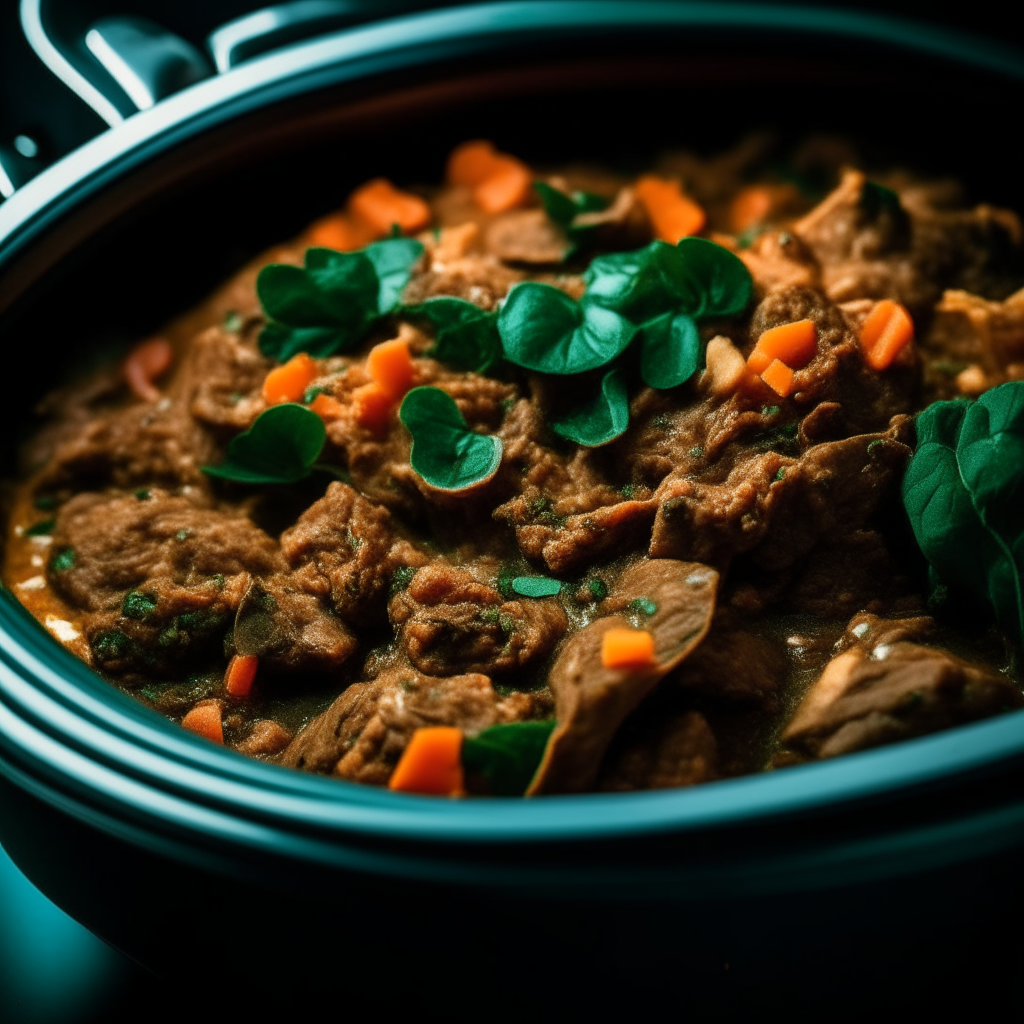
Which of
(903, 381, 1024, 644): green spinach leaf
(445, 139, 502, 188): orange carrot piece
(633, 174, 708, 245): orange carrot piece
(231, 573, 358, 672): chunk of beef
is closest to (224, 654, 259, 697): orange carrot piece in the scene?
(231, 573, 358, 672): chunk of beef

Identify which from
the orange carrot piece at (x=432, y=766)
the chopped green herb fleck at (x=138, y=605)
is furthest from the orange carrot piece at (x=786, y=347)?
the chopped green herb fleck at (x=138, y=605)

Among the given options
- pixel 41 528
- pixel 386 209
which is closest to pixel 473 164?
pixel 386 209

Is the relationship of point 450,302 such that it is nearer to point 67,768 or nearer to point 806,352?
point 806,352

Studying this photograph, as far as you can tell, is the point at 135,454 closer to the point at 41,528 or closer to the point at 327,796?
the point at 41,528

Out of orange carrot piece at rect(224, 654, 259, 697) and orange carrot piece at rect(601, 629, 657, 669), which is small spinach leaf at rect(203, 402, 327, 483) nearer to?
orange carrot piece at rect(224, 654, 259, 697)

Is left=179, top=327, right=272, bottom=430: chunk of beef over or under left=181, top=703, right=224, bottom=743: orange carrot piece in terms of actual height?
over

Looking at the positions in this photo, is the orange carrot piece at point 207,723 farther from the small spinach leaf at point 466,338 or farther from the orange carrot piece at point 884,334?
the orange carrot piece at point 884,334
